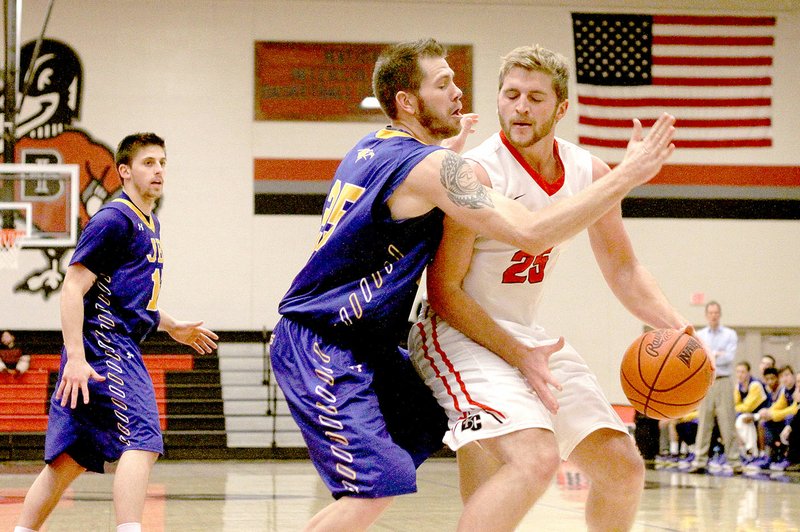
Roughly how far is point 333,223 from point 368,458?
72 centimetres

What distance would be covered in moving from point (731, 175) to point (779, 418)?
20.1ft

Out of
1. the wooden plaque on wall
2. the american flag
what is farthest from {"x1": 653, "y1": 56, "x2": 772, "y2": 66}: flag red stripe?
the wooden plaque on wall

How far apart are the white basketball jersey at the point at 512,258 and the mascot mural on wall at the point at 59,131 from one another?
1323cm

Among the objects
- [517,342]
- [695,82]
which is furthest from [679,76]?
[517,342]

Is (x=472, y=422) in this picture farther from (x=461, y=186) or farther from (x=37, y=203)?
(x=37, y=203)

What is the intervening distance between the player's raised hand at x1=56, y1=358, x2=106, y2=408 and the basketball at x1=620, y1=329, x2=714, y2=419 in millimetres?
2039

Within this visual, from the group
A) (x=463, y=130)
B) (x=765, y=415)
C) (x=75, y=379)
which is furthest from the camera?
(x=765, y=415)

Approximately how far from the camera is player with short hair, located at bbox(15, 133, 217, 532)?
3973 millimetres

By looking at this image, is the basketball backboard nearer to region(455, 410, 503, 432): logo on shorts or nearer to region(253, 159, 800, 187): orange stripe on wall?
region(253, 159, 800, 187): orange stripe on wall

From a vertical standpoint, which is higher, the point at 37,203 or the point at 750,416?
the point at 37,203

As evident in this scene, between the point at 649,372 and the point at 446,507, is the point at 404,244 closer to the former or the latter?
the point at 649,372

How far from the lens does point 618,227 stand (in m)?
3.70

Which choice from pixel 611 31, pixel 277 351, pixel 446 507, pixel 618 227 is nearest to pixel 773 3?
pixel 611 31

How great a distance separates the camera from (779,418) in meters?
11.7
